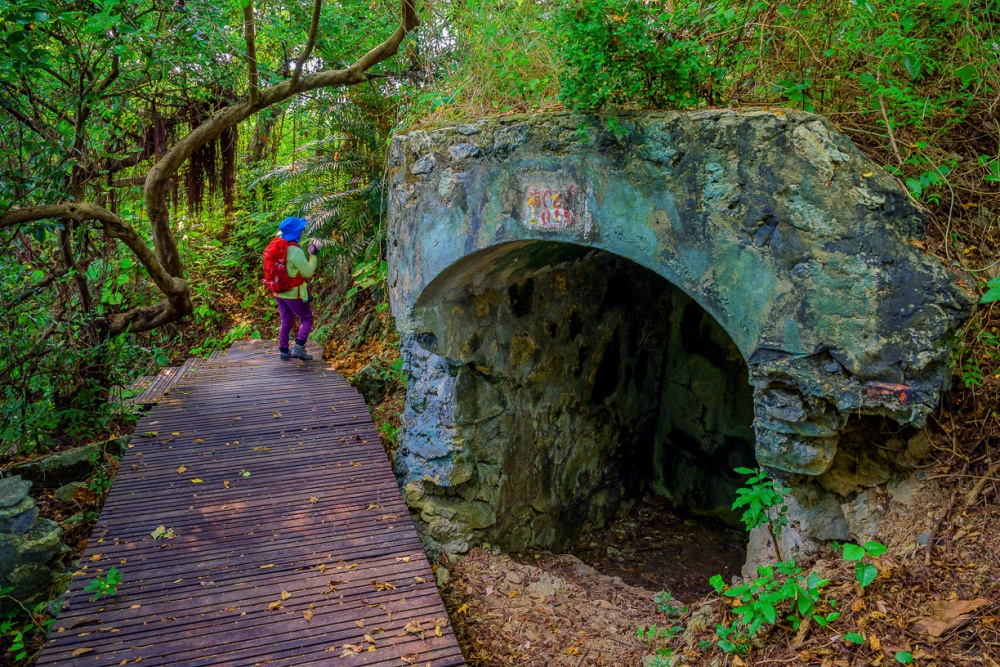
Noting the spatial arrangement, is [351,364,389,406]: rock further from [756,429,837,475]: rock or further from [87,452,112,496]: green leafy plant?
[756,429,837,475]: rock

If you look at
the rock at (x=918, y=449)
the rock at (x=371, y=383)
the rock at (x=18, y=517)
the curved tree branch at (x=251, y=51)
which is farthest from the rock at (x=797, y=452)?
the rock at (x=18, y=517)

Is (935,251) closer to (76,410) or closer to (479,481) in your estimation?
(479,481)

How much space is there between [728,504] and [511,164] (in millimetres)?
5139

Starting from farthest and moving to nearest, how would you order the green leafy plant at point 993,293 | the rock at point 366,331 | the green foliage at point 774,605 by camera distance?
the rock at point 366,331 → the green foliage at point 774,605 → the green leafy plant at point 993,293

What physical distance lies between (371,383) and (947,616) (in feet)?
21.4

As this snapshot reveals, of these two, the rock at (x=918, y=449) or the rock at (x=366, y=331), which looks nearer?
the rock at (x=918, y=449)

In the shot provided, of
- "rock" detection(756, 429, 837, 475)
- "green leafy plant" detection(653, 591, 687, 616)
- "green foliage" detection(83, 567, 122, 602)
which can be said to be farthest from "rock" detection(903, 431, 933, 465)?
"green foliage" detection(83, 567, 122, 602)

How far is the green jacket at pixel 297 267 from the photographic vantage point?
7.30 m

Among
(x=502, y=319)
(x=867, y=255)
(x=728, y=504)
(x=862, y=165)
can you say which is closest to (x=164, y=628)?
(x=502, y=319)

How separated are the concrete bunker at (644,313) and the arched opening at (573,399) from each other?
24 mm

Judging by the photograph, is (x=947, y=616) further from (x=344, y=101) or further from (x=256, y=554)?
(x=344, y=101)

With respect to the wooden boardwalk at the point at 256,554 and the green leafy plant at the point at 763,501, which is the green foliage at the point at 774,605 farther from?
the wooden boardwalk at the point at 256,554

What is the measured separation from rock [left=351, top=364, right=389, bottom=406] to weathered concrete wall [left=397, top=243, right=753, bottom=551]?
2269 mm

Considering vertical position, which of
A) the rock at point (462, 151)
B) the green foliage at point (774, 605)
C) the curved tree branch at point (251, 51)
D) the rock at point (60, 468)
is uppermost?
the curved tree branch at point (251, 51)
